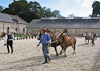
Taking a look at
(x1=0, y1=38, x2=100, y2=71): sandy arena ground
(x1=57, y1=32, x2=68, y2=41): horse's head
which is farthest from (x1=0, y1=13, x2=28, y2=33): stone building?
(x1=57, y1=32, x2=68, y2=41): horse's head

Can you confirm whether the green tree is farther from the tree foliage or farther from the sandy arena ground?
the sandy arena ground

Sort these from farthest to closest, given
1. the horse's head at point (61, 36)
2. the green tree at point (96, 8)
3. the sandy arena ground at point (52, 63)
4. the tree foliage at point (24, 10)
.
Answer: the green tree at point (96, 8) → the tree foliage at point (24, 10) → the horse's head at point (61, 36) → the sandy arena ground at point (52, 63)

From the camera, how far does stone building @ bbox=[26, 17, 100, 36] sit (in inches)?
1465

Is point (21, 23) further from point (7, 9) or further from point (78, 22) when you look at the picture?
point (78, 22)

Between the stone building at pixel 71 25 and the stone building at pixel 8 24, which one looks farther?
the stone building at pixel 71 25

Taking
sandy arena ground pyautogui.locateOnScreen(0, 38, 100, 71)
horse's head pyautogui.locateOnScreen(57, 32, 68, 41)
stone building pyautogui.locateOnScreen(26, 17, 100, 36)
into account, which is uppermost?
stone building pyautogui.locateOnScreen(26, 17, 100, 36)

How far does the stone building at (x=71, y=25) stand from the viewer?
37219 mm

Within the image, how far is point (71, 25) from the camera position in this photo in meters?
39.0

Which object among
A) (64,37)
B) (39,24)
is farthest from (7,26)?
(64,37)

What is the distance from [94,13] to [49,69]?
67569 millimetres

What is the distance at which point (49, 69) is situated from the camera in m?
5.36

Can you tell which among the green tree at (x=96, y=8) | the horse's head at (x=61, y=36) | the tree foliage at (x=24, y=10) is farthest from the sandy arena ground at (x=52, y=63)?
the green tree at (x=96, y=8)

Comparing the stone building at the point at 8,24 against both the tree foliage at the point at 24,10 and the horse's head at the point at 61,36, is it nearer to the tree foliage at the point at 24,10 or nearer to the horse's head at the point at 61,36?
the tree foliage at the point at 24,10

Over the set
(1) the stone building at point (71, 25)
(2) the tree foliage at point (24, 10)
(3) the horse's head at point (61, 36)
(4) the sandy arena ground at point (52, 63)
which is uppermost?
(2) the tree foliage at point (24, 10)
